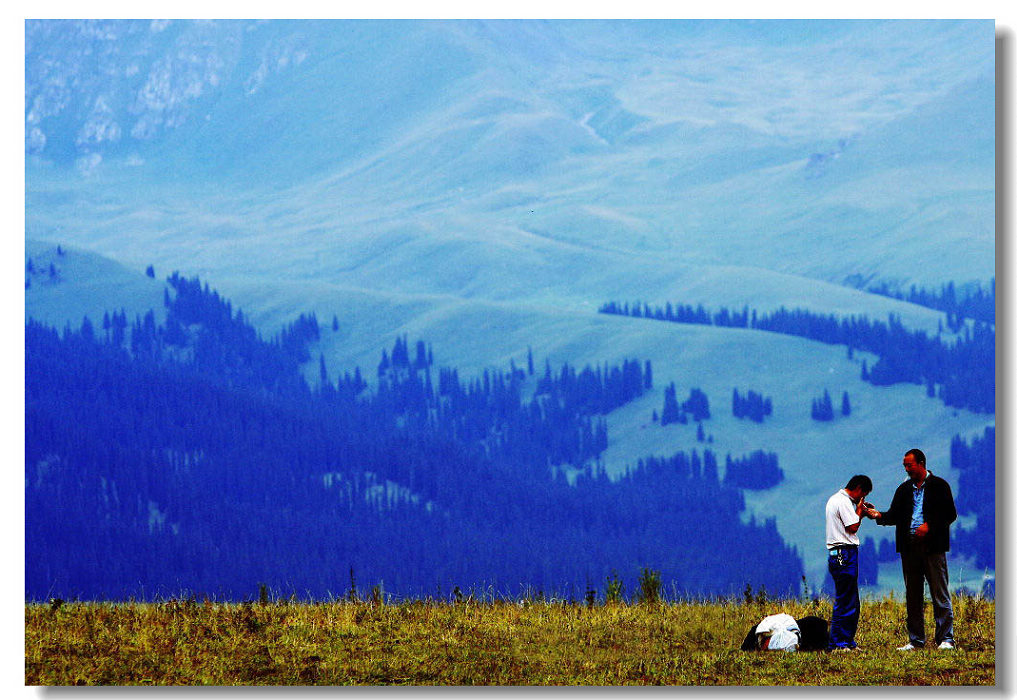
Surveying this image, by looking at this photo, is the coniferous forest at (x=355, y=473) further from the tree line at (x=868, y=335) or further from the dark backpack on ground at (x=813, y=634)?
the dark backpack on ground at (x=813, y=634)

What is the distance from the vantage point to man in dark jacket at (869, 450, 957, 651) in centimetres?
1085

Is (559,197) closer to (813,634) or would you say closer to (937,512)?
(813,634)

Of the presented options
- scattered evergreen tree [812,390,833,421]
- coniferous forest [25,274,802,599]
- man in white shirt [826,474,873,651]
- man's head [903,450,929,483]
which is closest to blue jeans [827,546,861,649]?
man in white shirt [826,474,873,651]

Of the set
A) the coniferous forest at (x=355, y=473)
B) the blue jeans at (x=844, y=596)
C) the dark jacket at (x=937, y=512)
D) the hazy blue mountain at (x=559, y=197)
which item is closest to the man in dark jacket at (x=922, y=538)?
the dark jacket at (x=937, y=512)

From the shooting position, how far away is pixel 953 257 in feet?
77.7

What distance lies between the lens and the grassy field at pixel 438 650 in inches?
424

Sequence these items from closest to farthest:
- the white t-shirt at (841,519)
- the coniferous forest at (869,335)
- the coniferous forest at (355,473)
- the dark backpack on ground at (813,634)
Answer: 1. the white t-shirt at (841,519)
2. the dark backpack on ground at (813,634)
3. the coniferous forest at (355,473)
4. the coniferous forest at (869,335)

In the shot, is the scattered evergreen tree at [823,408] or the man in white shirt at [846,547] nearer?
the man in white shirt at [846,547]

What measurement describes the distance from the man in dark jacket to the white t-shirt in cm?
17
